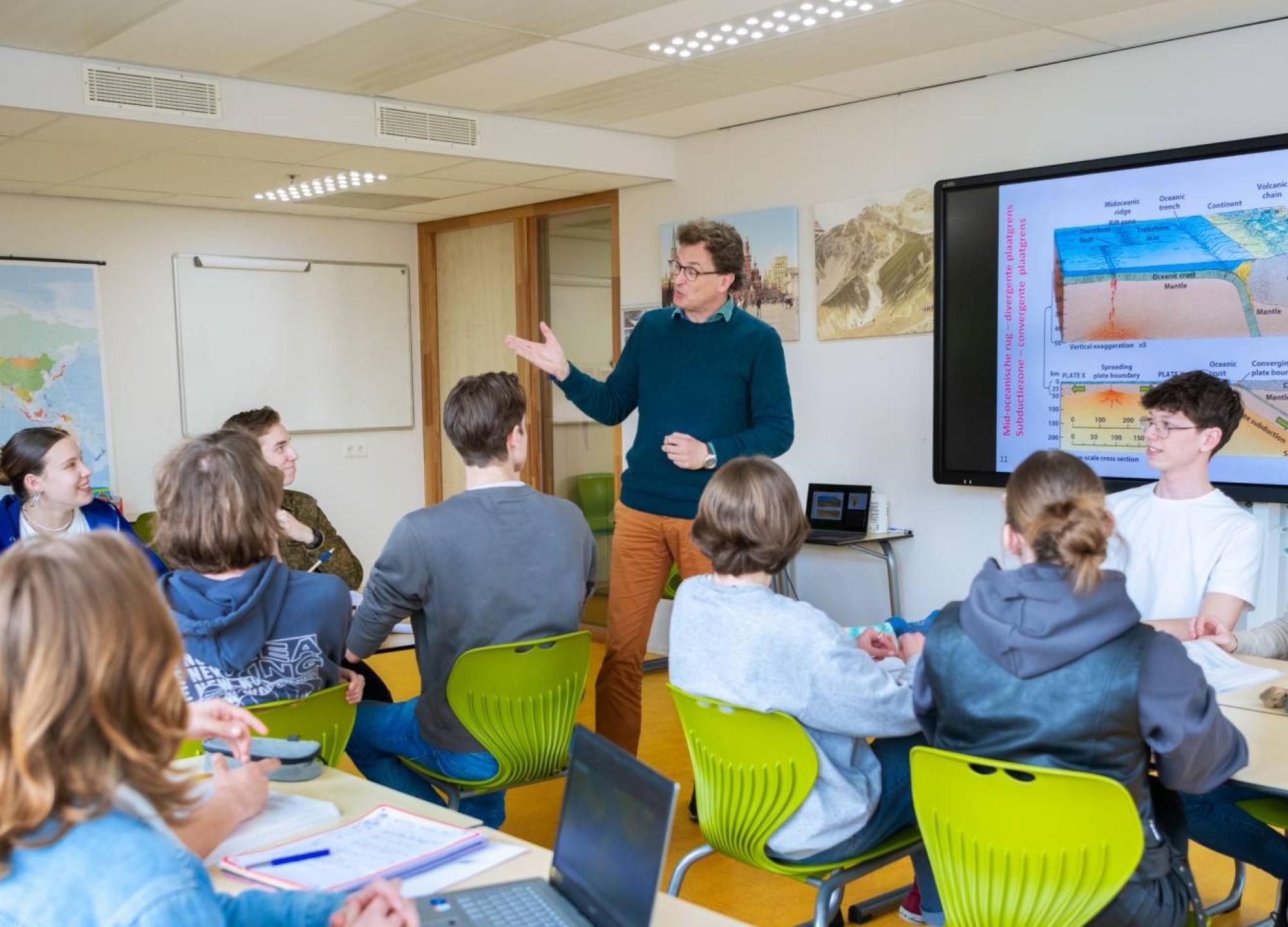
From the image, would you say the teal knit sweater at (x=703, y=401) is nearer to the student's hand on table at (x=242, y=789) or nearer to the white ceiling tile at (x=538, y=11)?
the white ceiling tile at (x=538, y=11)

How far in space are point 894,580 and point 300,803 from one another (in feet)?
11.5

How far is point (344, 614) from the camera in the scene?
2494 millimetres

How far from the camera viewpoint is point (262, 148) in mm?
4875

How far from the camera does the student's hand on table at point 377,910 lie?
1345mm

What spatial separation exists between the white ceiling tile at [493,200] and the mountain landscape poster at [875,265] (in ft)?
5.47

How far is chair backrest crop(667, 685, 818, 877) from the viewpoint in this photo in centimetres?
219

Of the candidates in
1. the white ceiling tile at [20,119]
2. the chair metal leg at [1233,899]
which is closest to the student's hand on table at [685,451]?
the chair metal leg at [1233,899]

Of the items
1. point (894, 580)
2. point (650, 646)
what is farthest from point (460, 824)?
point (650, 646)

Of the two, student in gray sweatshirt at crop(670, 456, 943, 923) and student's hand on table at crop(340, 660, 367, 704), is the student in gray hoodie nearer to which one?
student in gray sweatshirt at crop(670, 456, 943, 923)

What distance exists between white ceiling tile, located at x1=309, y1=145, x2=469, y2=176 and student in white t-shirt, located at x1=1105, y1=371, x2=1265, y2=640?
3239 millimetres

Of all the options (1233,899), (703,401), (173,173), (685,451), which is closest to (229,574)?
(685,451)

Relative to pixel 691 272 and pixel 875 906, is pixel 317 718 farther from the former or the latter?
pixel 691 272

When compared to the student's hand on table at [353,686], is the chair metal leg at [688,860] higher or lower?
lower

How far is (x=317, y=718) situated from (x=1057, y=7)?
3016 millimetres
